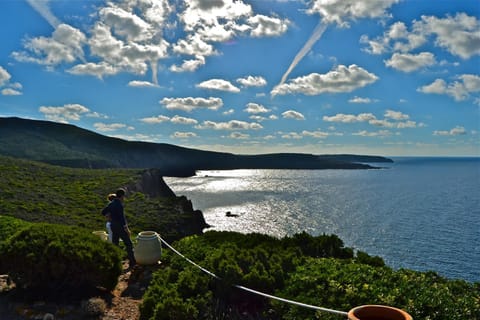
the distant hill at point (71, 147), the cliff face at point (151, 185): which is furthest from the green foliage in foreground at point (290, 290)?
the distant hill at point (71, 147)

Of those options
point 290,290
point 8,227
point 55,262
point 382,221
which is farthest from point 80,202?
point 382,221

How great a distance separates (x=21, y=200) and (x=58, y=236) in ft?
102

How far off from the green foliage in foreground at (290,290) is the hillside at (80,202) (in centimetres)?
2538

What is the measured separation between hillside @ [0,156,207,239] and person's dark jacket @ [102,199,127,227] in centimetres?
2154

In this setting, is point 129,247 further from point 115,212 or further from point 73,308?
point 73,308

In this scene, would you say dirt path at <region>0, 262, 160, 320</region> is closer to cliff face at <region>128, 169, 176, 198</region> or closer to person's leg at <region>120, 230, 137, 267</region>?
person's leg at <region>120, 230, 137, 267</region>

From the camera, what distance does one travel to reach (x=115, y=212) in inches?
388

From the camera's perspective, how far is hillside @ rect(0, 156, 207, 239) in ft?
105

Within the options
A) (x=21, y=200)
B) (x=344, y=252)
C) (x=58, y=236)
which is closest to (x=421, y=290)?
(x=344, y=252)

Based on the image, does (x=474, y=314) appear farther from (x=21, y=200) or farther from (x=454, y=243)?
(x=454, y=243)

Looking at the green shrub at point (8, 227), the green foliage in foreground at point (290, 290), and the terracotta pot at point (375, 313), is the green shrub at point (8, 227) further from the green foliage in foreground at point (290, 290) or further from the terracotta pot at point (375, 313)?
the terracotta pot at point (375, 313)

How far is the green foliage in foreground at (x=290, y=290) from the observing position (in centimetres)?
545

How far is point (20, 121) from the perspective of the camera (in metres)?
136

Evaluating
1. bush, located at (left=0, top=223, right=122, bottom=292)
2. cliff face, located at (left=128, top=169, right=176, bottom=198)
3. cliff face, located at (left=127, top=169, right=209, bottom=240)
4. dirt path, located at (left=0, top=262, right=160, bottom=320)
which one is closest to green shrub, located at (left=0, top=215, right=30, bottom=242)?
dirt path, located at (left=0, top=262, right=160, bottom=320)
